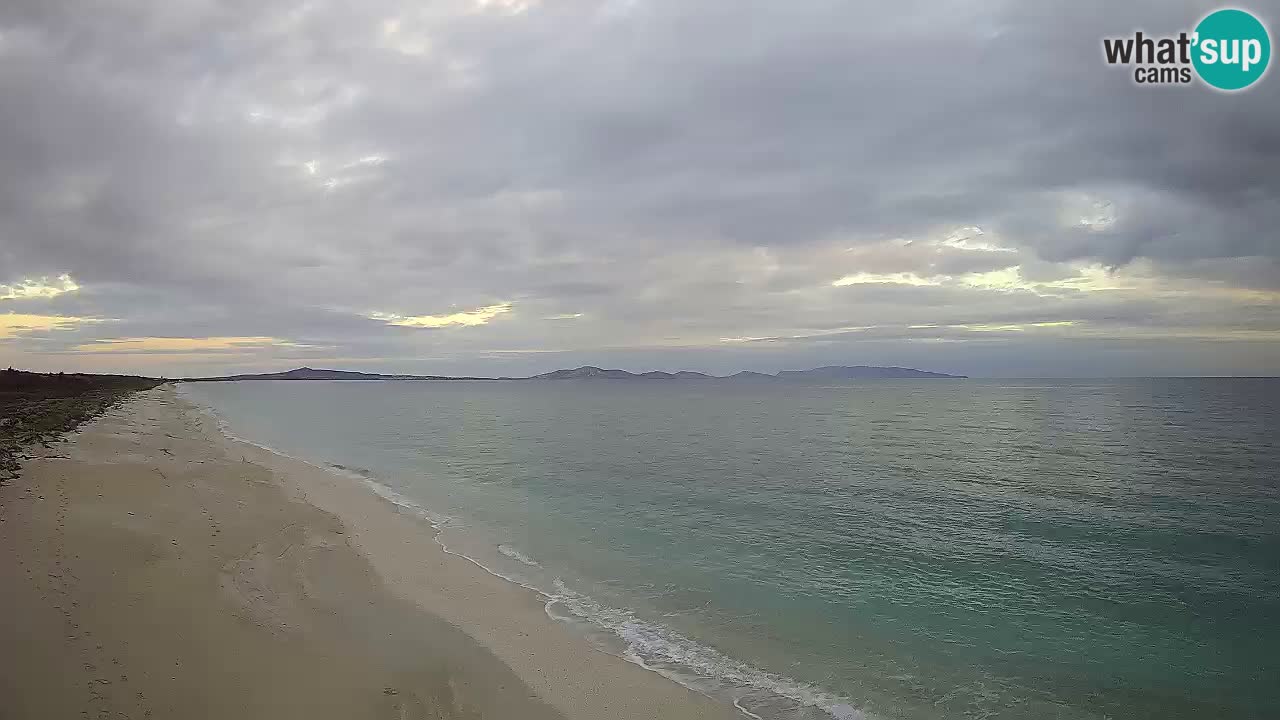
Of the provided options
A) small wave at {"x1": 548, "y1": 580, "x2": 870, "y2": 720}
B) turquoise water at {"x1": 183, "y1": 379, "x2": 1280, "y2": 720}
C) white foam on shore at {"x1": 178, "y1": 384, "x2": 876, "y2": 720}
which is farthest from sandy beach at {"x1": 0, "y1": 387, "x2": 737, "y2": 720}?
turquoise water at {"x1": 183, "y1": 379, "x2": 1280, "y2": 720}

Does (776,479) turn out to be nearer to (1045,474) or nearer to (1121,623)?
(1045,474)

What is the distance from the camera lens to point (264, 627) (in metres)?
10.2

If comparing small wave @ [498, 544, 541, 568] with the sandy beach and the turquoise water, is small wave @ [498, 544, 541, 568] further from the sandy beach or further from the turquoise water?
the sandy beach

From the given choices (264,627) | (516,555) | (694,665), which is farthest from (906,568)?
(264,627)

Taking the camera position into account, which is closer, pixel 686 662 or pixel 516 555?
pixel 686 662

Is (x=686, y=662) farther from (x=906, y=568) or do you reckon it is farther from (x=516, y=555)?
(x=906, y=568)

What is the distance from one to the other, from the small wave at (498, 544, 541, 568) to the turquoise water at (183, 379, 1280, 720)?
11 centimetres

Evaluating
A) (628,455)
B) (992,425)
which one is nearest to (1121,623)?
(628,455)

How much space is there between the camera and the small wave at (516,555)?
16500 millimetres

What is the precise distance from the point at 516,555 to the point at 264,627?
765 centimetres

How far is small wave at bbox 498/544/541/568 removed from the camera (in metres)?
16.5

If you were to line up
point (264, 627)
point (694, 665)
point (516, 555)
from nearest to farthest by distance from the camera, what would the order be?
1. point (264, 627)
2. point (694, 665)
3. point (516, 555)

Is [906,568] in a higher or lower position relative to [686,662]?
lower

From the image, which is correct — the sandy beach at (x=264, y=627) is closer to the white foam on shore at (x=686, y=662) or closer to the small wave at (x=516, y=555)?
the white foam on shore at (x=686, y=662)
